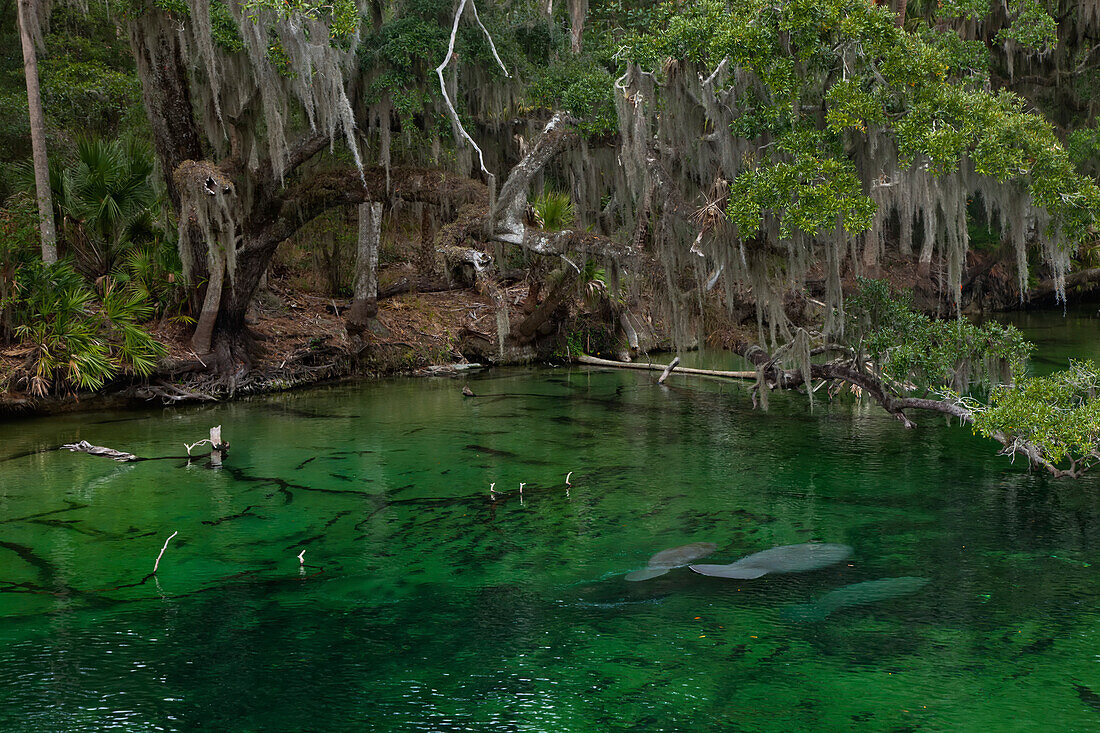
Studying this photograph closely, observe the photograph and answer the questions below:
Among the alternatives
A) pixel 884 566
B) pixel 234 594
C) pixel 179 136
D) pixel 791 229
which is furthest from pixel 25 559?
pixel 179 136

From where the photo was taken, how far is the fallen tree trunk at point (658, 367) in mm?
16125

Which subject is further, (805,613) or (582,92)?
(582,92)

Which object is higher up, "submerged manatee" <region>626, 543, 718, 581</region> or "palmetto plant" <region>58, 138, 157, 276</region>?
"palmetto plant" <region>58, 138, 157, 276</region>

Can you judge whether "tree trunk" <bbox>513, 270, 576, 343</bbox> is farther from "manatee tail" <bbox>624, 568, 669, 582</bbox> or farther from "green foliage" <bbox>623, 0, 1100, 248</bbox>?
"manatee tail" <bbox>624, 568, 669, 582</bbox>

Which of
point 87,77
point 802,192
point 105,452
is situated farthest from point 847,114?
point 87,77

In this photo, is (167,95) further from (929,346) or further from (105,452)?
(929,346)

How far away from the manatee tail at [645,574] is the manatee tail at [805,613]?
1.04 metres

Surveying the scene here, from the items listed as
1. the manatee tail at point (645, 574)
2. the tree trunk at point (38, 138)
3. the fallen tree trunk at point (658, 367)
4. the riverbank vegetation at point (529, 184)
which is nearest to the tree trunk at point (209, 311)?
the riverbank vegetation at point (529, 184)

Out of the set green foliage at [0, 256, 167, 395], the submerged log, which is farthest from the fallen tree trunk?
the submerged log

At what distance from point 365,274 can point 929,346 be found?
983cm

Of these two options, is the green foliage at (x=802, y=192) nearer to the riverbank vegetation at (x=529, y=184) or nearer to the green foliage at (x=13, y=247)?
the riverbank vegetation at (x=529, y=184)

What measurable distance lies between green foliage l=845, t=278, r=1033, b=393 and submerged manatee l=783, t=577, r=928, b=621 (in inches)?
149

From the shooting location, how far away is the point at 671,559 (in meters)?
7.54

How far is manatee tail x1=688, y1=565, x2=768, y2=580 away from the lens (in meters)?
7.18
